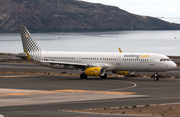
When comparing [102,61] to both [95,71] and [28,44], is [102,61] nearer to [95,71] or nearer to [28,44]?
[95,71]

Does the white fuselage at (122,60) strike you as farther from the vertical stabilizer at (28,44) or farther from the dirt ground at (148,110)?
the dirt ground at (148,110)

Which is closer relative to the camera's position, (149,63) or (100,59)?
(149,63)

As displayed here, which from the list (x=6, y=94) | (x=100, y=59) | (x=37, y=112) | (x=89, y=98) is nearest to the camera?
(x=37, y=112)

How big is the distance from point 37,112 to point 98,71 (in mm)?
26575

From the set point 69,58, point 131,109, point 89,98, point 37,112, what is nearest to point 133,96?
point 89,98

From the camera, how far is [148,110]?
24.1 metres

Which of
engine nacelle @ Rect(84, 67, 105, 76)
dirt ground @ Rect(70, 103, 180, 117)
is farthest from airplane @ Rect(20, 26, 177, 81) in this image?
dirt ground @ Rect(70, 103, 180, 117)

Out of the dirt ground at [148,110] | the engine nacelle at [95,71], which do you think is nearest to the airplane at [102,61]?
the engine nacelle at [95,71]

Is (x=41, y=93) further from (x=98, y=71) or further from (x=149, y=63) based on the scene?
(x=149, y=63)

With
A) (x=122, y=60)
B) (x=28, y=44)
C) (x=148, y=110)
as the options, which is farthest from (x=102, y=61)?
(x=148, y=110)

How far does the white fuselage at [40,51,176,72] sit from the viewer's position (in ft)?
160

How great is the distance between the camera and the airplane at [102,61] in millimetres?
48969

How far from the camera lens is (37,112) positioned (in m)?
23.1

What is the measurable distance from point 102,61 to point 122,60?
11.5 feet
